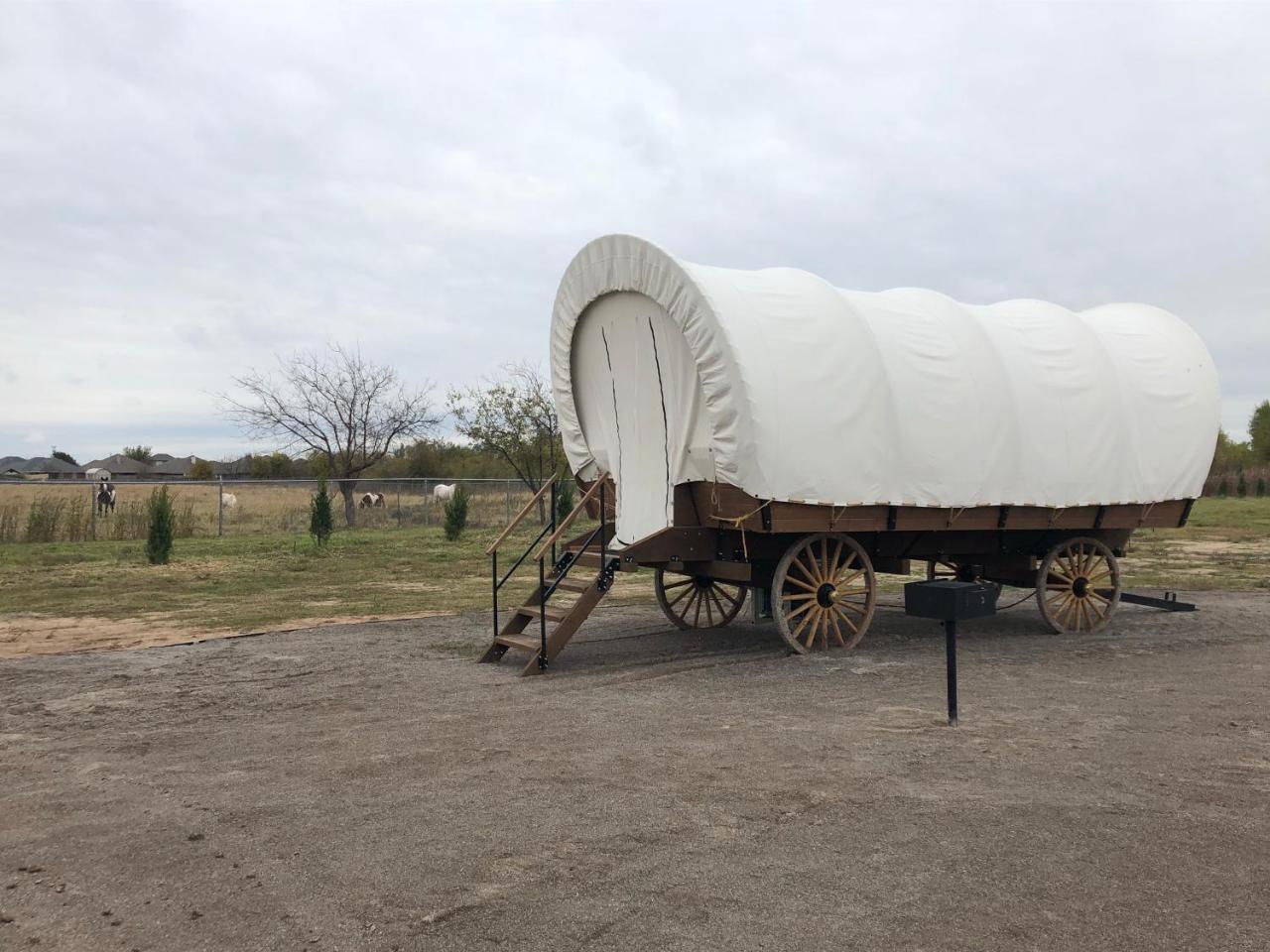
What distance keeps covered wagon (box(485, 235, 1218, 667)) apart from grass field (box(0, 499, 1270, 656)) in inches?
163

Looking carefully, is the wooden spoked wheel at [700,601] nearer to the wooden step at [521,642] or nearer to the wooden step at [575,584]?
the wooden step at [575,584]

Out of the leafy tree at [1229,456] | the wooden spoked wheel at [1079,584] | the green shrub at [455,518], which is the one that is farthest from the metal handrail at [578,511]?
the leafy tree at [1229,456]

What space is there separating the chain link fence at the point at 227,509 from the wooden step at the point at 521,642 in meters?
14.2

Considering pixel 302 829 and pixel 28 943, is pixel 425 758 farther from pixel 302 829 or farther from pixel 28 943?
pixel 28 943

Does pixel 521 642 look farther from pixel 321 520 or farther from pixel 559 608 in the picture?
pixel 321 520

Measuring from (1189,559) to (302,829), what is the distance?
19176mm

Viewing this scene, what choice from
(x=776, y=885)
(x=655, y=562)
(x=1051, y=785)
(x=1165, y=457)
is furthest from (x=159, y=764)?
(x=1165, y=457)

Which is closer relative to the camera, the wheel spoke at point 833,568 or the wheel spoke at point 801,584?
the wheel spoke at point 801,584

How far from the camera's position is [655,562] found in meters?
8.81

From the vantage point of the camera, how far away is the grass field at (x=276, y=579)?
39.8 feet

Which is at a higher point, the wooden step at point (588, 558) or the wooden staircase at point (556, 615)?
the wooden step at point (588, 558)

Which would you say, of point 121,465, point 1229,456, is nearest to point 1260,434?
point 1229,456

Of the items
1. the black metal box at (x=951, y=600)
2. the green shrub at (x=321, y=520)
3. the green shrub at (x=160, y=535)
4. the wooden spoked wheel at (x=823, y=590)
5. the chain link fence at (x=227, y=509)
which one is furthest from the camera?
the chain link fence at (x=227, y=509)

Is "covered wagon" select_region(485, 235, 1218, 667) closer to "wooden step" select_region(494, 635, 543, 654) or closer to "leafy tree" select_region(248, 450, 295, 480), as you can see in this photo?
"wooden step" select_region(494, 635, 543, 654)
